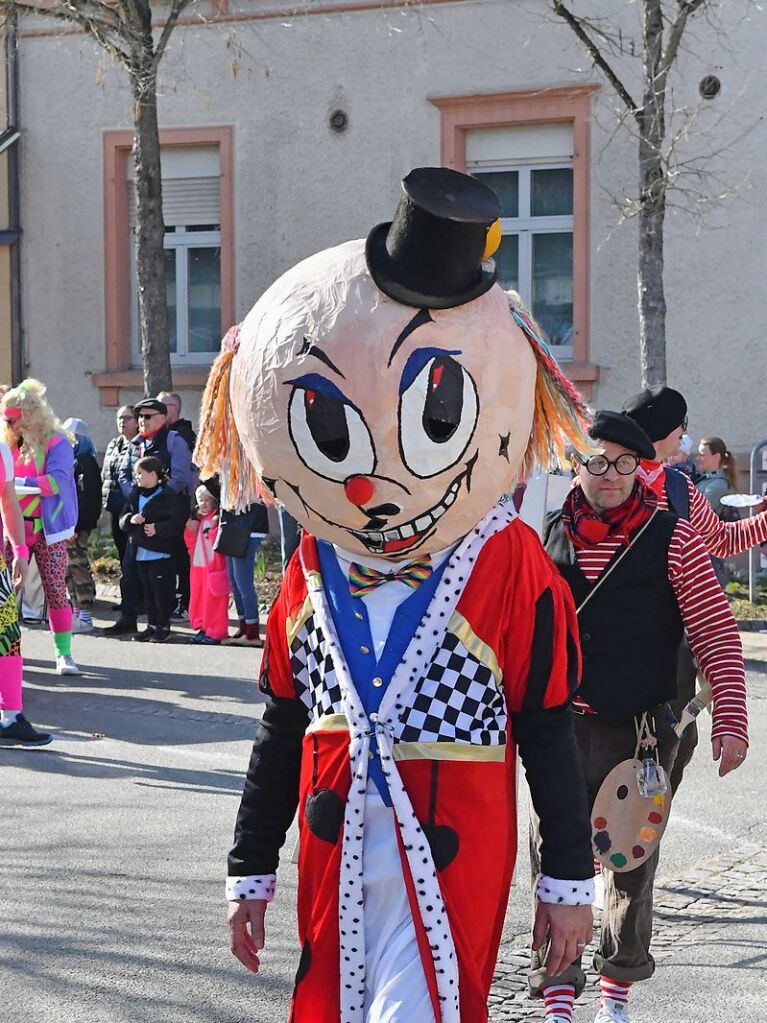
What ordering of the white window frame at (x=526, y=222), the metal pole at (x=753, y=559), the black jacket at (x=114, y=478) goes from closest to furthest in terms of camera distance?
1. the black jacket at (x=114, y=478)
2. the metal pole at (x=753, y=559)
3. the white window frame at (x=526, y=222)

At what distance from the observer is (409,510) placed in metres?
2.94

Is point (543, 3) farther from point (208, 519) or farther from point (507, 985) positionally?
point (507, 985)

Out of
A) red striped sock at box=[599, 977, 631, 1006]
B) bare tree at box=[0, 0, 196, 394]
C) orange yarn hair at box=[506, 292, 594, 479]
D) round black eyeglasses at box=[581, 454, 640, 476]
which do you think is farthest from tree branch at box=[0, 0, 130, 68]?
orange yarn hair at box=[506, 292, 594, 479]

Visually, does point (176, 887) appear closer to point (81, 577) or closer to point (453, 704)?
point (453, 704)

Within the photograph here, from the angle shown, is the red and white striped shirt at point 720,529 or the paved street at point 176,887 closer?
the paved street at point 176,887

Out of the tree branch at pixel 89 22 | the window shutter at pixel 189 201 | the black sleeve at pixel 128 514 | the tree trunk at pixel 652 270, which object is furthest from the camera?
the window shutter at pixel 189 201

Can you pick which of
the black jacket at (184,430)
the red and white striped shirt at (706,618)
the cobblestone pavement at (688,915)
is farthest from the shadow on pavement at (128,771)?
the black jacket at (184,430)

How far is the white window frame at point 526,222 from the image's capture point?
55.4 ft

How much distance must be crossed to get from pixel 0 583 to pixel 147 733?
1378 millimetres

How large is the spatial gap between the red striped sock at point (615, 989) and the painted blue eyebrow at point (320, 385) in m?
2.31

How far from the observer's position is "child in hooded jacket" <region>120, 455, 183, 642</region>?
475 inches

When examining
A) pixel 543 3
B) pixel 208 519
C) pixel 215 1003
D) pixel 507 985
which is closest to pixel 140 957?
pixel 215 1003

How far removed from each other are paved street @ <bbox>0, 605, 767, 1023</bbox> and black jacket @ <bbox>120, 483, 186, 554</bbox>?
2565 mm

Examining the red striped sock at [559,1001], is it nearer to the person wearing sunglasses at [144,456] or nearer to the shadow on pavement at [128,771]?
the shadow on pavement at [128,771]
